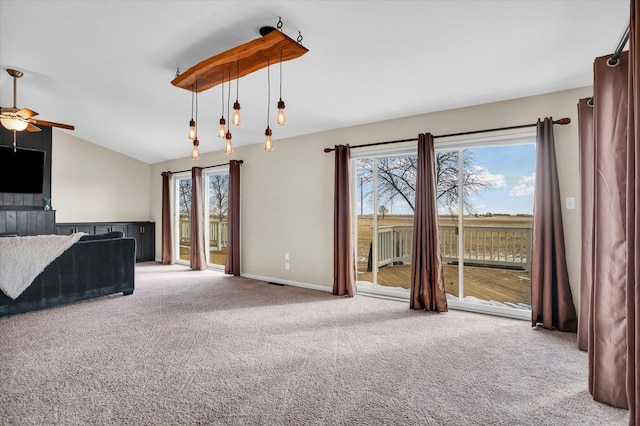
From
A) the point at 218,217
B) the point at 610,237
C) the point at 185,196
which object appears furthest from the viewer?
the point at 185,196

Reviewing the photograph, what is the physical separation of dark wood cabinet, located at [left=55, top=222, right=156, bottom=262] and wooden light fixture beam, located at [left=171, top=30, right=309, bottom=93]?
505 centimetres

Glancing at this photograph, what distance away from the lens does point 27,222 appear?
5.88 m

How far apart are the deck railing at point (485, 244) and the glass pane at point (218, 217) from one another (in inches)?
131

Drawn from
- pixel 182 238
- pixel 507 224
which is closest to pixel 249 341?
pixel 507 224

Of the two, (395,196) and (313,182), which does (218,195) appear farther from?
(395,196)

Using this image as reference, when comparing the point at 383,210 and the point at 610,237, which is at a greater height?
the point at 383,210

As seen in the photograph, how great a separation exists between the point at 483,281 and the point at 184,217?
625cm

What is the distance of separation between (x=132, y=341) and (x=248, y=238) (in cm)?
299

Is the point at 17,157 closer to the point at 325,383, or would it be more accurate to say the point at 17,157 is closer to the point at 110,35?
the point at 110,35

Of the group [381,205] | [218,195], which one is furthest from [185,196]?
[381,205]

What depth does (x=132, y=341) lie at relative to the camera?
285 centimetres

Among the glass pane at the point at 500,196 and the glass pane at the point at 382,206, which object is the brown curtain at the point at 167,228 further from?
the glass pane at the point at 500,196

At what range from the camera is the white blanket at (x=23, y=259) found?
345 cm

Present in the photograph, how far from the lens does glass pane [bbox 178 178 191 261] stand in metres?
7.38
